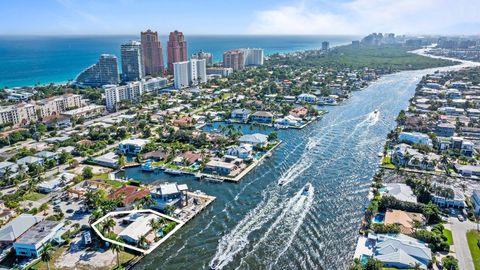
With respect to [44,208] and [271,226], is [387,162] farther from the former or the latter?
[44,208]

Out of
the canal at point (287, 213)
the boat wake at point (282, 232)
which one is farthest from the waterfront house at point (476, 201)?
the boat wake at point (282, 232)

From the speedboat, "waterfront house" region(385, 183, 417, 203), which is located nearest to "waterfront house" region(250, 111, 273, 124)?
the speedboat

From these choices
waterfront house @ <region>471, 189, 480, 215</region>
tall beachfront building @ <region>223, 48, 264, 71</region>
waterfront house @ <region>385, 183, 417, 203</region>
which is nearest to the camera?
waterfront house @ <region>471, 189, 480, 215</region>

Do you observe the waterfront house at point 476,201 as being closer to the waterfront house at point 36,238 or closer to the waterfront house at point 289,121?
the waterfront house at point 289,121

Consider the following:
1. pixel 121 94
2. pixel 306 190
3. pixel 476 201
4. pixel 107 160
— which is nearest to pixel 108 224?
pixel 107 160

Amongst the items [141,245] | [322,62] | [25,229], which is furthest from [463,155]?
[322,62]

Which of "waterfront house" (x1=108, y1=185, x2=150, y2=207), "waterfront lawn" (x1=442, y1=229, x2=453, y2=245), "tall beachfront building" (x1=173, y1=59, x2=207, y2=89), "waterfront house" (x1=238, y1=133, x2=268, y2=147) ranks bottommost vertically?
"waterfront lawn" (x1=442, y1=229, x2=453, y2=245)

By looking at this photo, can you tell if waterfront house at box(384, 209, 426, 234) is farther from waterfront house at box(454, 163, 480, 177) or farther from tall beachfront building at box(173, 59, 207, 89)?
tall beachfront building at box(173, 59, 207, 89)
